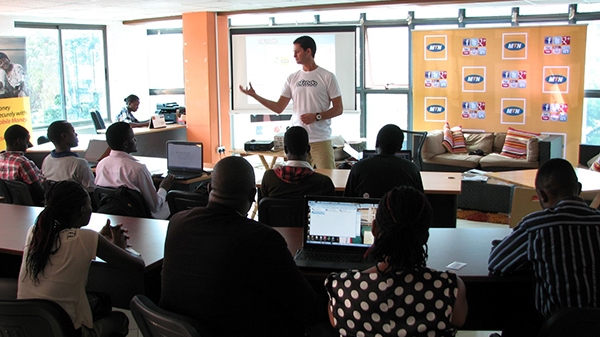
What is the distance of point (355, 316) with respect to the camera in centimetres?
201

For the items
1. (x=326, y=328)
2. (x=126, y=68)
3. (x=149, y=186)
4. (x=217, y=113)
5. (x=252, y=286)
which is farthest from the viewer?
(x=126, y=68)

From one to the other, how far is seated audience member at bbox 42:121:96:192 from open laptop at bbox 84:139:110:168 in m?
1.55

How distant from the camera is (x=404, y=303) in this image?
195 cm

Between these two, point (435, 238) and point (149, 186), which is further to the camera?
point (149, 186)

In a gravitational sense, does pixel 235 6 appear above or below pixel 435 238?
above

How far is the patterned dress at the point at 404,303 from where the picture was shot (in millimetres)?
1945

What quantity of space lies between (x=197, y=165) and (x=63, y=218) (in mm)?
3165

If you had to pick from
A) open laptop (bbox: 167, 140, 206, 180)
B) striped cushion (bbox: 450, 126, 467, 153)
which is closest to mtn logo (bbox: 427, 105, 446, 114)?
striped cushion (bbox: 450, 126, 467, 153)

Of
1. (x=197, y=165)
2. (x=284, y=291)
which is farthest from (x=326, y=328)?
(x=197, y=165)

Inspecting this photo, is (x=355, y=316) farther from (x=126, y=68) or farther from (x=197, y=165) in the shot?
(x=126, y=68)

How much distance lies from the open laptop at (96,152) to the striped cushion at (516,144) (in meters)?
5.55

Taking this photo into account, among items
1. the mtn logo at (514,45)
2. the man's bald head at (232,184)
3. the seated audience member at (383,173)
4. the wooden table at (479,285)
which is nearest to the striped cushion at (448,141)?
the mtn logo at (514,45)

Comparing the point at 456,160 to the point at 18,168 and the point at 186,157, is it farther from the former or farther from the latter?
the point at 18,168

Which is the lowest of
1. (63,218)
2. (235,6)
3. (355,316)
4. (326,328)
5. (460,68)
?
(326,328)
